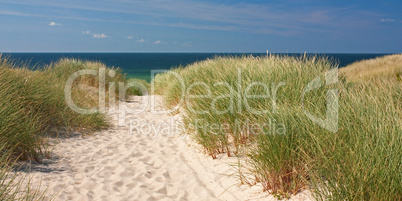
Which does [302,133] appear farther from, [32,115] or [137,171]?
[32,115]

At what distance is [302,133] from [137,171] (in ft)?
7.86

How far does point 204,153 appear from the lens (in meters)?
4.85

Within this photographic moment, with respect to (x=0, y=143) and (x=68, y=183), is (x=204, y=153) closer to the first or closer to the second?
(x=68, y=183)

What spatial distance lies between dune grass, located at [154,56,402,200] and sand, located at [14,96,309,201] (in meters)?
0.27

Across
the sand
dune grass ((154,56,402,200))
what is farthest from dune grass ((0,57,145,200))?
dune grass ((154,56,402,200))

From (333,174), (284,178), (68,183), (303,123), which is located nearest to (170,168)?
(68,183)

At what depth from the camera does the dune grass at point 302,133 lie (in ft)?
7.91

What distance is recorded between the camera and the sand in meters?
3.65

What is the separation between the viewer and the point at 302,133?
10.4 feet

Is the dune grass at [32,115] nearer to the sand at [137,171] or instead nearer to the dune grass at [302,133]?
the sand at [137,171]

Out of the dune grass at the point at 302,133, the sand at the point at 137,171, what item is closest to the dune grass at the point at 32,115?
the sand at the point at 137,171

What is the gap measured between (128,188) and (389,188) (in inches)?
109

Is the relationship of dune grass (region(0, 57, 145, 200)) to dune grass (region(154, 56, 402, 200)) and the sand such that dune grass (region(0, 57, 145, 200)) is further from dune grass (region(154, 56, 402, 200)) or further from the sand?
dune grass (region(154, 56, 402, 200))

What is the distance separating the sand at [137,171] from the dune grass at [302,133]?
→ 0.89 ft
